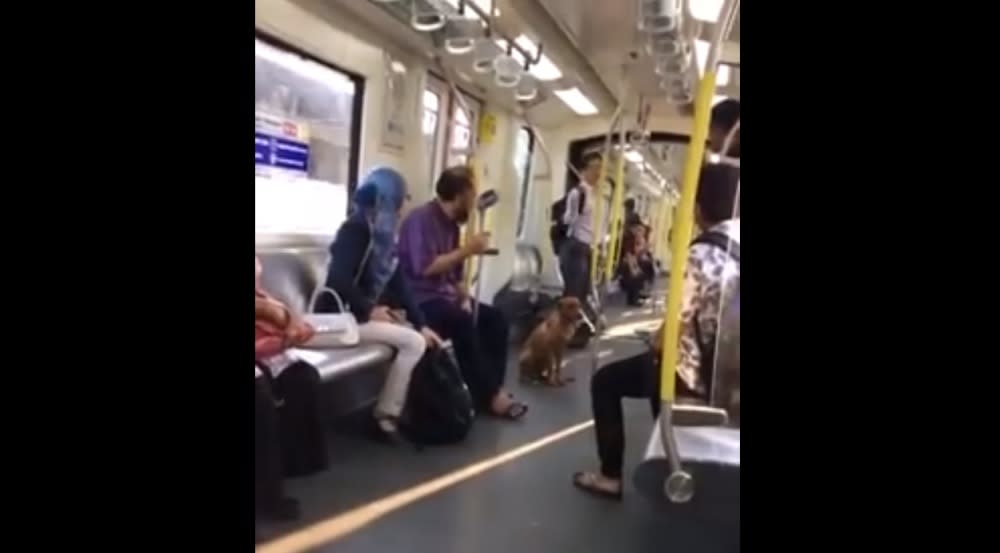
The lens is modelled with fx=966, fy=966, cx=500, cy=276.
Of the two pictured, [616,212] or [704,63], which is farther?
[616,212]

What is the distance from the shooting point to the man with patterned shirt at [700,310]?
101 centimetres

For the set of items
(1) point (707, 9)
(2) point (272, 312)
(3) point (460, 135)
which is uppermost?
(1) point (707, 9)

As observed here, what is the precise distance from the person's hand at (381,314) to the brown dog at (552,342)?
17cm

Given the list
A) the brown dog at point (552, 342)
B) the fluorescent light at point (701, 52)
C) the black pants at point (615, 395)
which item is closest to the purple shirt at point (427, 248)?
the brown dog at point (552, 342)

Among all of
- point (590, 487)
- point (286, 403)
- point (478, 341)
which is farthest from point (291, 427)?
point (590, 487)

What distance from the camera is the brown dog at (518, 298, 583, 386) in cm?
111

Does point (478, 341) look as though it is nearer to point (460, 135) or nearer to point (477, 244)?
point (477, 244)

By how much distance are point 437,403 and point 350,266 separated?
197 mm

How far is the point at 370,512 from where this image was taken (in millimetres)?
1141
